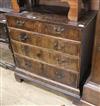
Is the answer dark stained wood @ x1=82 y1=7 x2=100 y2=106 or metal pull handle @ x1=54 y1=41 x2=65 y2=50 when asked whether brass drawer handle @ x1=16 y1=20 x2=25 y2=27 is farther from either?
dark stained wood @ x1=82 y1=7 x2=100 y2=106

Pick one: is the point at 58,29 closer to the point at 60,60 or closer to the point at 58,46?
the point at 58,46

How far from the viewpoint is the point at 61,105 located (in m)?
1.70

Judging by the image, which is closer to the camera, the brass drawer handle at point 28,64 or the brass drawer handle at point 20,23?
the brass drawer handle at point 20,23

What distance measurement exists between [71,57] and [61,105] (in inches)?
21.1

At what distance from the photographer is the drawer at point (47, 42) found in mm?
1403

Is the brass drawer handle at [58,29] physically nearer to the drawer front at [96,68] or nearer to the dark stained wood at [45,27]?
the dark stained wood at [45,27]

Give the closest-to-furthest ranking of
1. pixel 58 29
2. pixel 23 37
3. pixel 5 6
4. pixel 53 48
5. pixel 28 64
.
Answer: pixel 58 29, pixel 53 48, pixel 23 37, pixel 28 64, pixel 5 6

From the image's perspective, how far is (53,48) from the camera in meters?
1.51

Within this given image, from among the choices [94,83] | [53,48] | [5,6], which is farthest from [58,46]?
[5,6]

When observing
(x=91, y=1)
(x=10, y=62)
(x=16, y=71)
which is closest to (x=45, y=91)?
(x=16, y=71)

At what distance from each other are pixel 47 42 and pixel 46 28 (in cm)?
13

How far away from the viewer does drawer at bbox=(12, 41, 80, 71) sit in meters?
1.49

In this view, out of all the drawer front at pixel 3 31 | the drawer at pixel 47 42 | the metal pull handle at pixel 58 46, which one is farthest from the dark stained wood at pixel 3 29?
the metal pull handle at pixel 58 46

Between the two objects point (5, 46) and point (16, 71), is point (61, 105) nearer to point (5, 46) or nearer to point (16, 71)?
point (16, 71)
